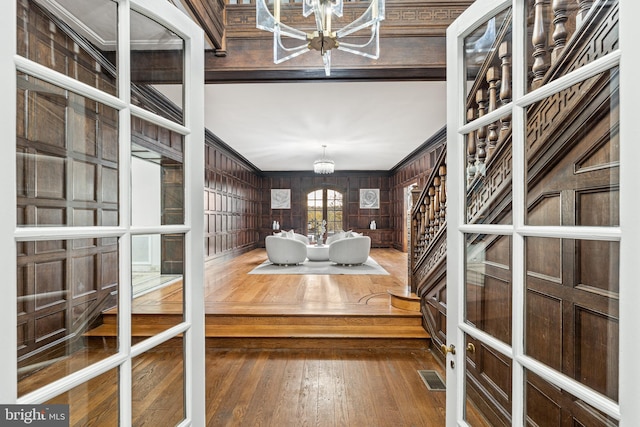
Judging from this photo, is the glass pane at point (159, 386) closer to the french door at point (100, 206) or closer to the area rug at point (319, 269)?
the french door at point (100, 206)

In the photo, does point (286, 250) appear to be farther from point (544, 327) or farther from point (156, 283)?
point (544, 327)

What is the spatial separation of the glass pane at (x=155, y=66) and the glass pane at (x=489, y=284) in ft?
4.32

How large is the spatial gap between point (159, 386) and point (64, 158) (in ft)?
2.92

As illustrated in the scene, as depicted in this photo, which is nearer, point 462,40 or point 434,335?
point 462,40

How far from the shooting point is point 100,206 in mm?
1016

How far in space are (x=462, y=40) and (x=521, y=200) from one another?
730mm

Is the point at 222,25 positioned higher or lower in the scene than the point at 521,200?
higher

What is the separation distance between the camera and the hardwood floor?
1074 mm

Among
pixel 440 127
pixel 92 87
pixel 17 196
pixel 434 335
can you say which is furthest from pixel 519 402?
pixel 440 127

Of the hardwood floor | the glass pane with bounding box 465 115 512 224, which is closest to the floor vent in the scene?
the hardwood floor

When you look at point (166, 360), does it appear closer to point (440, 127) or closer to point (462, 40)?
point (462, 40)

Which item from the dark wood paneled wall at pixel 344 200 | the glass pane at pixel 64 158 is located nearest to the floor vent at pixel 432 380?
the glass pane at pixel 64 158

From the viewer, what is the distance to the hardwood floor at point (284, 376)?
1.07 m

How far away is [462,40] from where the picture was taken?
4.11 feet
